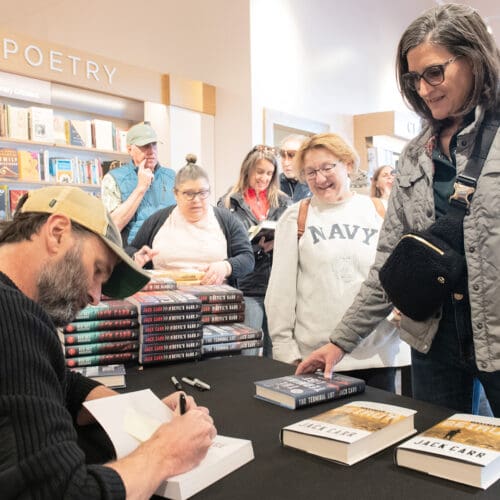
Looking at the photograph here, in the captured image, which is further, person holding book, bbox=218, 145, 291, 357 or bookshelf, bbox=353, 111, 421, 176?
bookshelf, bbox=353, 111, 421, 176

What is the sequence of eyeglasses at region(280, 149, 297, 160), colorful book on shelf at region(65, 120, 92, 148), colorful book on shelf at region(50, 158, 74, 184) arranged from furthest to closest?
colorful book on shelf at region(65, 120, 92, 148)
colorful book on shelf at region(50, 158, 74, 184)
eyeglasses at region(280, 149, 297, 160)

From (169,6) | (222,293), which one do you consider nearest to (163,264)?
(222,293)

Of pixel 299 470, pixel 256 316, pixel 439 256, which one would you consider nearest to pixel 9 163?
pixel 256 316

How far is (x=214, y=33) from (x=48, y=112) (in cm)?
181

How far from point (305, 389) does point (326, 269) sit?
69 cm

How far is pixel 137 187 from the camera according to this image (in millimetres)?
2805

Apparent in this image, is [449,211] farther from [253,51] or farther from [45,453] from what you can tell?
[253,51]

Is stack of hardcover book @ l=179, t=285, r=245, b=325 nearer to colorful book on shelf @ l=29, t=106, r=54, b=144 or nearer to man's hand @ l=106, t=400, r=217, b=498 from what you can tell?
man's hand @ l=106, t=400, r=217, b=498

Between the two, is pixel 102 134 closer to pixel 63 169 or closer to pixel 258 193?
pixel 63 169

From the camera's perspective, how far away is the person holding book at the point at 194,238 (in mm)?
2260

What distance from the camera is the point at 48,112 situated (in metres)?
4.91

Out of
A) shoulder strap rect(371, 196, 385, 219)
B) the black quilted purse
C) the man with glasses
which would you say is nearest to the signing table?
the black quilted purse

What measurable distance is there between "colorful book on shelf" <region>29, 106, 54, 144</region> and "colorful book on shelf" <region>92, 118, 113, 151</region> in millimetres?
469

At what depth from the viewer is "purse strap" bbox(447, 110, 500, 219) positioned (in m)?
1.18
